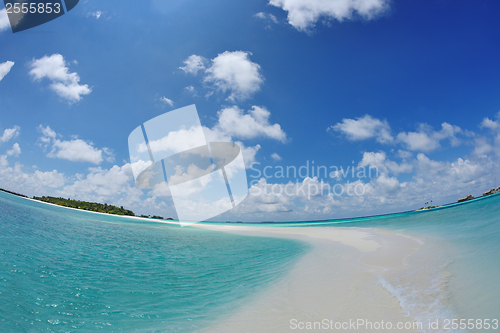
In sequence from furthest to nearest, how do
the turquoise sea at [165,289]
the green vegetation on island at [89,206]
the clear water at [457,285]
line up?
the green vegetation on island at [89,206]
the turquoise sea at [165,289]
the clear water at [457,285]

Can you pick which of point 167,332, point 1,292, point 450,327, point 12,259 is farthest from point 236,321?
point 12,259

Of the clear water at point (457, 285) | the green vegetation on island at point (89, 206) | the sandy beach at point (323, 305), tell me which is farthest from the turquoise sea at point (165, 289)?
the green vegetation on island at point (89, 206)

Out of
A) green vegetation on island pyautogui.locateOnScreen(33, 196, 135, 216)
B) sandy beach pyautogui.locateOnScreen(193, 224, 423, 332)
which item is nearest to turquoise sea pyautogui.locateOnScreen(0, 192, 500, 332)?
sandy beach pyautogui.locateOnScreen(193, 224, 423, 332)

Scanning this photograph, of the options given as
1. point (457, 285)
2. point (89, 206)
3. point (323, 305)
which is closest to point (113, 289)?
point (323, 305)

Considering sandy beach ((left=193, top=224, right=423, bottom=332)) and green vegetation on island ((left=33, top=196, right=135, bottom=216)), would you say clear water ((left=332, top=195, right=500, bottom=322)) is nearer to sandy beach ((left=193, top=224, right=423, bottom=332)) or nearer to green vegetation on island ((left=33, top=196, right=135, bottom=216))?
sandy beach ((left=193, top=224, right=423, bottom=332))

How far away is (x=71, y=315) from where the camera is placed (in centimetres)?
529

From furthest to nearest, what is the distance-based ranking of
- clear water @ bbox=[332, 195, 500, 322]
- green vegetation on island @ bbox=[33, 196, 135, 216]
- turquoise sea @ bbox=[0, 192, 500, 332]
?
1. green vegetation on island @ bbox=[33, 196, 135, 216]
2. turquoise sea @ bbox=[0, 192, 500, 332]
3. clear water @ bbox=[332, 195, 500, 322]

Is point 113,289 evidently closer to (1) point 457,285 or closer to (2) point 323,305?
(2) point 323,305

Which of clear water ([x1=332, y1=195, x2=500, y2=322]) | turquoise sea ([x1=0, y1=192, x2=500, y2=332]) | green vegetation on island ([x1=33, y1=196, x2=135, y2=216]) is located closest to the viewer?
clear water ([x1=332, y1=195, x2=500, y2=322])

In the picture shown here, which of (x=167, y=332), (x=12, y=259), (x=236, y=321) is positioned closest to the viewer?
(x=167, y=332)

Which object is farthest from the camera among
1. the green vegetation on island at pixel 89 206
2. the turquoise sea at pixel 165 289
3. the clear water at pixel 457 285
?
the green vegetation on island at pixel 89 206

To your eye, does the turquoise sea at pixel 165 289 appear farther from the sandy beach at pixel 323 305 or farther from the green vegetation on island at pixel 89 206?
the green vegetation on island at pixel 89 206

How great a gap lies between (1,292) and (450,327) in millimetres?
12181

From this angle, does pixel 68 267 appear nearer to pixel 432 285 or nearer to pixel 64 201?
pixel 432 285
